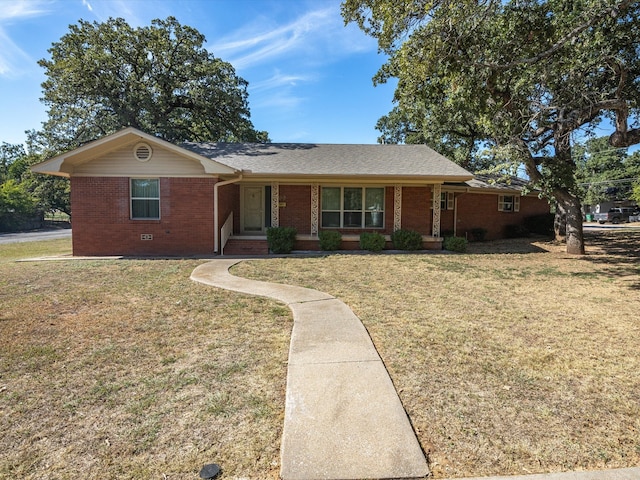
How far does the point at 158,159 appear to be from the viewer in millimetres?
12602

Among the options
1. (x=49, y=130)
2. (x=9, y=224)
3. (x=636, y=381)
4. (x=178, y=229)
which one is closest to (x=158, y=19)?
(x=49, y=130)

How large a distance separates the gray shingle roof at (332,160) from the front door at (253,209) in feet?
4.48

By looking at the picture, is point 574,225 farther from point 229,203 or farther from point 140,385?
point 140,385

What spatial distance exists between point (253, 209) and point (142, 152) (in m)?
4.88

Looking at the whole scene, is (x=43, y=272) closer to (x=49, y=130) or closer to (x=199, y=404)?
(x=199, y=404)

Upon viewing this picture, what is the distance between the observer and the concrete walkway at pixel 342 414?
95.7 inches

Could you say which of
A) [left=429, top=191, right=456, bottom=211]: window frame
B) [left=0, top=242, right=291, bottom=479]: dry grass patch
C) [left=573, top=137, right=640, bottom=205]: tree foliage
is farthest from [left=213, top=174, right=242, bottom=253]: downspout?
[left=573, top=137, right=640, bottom=205]: tree foliage

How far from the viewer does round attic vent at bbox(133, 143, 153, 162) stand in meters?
12.5

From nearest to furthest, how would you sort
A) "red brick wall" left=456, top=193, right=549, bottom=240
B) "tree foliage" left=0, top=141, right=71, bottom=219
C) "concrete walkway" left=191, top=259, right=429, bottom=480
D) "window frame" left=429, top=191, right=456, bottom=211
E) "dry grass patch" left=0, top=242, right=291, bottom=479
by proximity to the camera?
"concrete walkway" left=191, top=259, right=429, bottom=480, "dry grass patch" left=0, top=242, right=291, bottom=479, "window frame" left=429, top=191, right=456, bottom=211, "red brick wall" left=456, top=193, right=549, bottom=240, "tree foliage" left=0, top=141, right=71, bottom=219

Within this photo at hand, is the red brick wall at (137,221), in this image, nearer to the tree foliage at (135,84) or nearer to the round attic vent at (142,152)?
the round attic vent at (142,152)

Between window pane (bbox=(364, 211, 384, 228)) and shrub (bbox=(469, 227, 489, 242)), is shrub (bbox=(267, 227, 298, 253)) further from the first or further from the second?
shrub (bbox=(469, 227, 489, 242))

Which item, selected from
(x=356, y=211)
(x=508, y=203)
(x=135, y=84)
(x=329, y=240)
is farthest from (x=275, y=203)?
(x=135, y=84)

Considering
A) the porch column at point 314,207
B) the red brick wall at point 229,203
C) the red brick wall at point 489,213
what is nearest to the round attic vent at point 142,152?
the red brick wall at point 229,203

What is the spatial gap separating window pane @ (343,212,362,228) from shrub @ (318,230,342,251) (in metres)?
1.27
